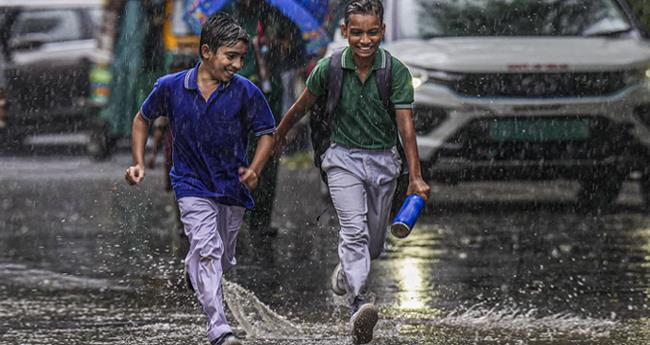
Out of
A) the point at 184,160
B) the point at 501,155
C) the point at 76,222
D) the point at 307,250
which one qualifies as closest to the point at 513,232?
the point at 501,155

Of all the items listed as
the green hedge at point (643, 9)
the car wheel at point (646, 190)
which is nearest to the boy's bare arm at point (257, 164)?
the car wheel at point (646, 190)

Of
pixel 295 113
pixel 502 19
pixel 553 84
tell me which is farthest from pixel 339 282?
pixel 502 19

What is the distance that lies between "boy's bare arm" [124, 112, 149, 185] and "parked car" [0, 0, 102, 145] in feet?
49.9

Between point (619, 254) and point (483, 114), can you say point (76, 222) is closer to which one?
point (483, 114)

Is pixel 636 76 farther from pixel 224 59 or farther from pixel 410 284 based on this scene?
pixel 224 59

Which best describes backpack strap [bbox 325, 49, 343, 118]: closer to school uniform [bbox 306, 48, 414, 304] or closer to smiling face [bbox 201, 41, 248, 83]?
school uniform [bbox 306, 48, 414, 304]

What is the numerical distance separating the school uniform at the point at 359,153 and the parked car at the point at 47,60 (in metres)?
14.9

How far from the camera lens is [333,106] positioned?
771 centimetres

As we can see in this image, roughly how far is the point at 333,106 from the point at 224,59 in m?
0.81

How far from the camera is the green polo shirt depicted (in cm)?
764

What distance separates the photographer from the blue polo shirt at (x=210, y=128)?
7.14 meters

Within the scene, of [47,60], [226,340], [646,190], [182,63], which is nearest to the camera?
[226,340]

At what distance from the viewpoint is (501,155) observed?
12.9 m

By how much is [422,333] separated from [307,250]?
3.41m
